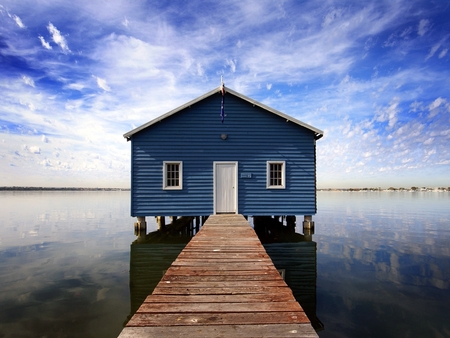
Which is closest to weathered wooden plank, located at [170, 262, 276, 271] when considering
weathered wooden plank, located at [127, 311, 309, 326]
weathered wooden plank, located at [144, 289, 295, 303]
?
weathered wooden plank, located at [144, 289, 295, 303]

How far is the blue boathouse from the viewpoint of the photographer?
1331 cm

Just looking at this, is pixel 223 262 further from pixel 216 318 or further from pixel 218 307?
pixel 216 318

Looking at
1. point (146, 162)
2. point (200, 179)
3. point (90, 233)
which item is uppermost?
point (146, 162)

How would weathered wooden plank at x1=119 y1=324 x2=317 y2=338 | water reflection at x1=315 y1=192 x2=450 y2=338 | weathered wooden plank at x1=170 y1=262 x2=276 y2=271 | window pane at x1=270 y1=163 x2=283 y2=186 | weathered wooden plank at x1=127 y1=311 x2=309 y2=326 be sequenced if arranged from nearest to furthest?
1. weathered wooden plank at x1=119 y1=324 x2=317 y2=338
2. weathered wooden plank at x1=127 y1=311 x2=309 y2=326
3. weathered wooden plank at x1=170 y1=262 x2=276 y2=271
4. water reflection at x1=315 y1=192 x2=450 y2=338
5. window pane at x1=270 y1=163 x2=283 y2=186

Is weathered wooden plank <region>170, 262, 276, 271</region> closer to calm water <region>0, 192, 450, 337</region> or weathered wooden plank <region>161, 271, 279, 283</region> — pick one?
A: weathered wooden plank <region>161, 271, 279, 283</region>

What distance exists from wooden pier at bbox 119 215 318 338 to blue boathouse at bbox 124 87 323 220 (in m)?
8.12

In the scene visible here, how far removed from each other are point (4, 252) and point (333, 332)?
13517 millimetres

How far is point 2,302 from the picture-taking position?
20.9 ft

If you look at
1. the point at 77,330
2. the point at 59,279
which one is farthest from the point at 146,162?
the point at 77,330

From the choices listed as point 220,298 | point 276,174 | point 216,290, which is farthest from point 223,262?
point 276,174

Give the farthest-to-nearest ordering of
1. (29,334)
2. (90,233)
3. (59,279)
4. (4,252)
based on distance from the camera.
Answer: (90,233), (4,252), (59,279), (29,334)

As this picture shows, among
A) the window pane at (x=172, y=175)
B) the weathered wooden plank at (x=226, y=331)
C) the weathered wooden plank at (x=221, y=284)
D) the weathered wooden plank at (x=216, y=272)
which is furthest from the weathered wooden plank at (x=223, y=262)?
the window pane at (x=172, y=175)

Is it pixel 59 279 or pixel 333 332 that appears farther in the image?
pixel 59 279

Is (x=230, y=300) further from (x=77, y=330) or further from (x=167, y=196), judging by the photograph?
(x=167, y=196)
